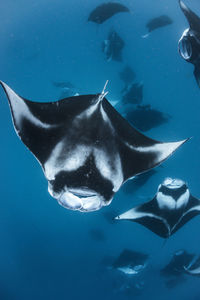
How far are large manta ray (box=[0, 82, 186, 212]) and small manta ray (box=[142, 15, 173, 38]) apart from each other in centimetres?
501

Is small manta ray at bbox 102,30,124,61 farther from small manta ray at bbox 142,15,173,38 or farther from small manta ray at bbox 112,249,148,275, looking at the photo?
small manta ray at bbox 112,249,148,275

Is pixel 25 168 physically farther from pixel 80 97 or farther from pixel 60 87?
pixel 80 97

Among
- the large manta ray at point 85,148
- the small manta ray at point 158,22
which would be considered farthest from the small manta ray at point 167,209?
the small manta ray at point 158,22

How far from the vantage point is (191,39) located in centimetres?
309

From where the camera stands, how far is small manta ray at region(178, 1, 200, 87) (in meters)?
2.86

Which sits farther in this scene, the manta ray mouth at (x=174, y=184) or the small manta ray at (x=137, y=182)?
the small manta ray at (x=137, y=182)

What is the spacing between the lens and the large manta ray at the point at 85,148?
2.39 meters

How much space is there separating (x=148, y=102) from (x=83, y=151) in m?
4.98

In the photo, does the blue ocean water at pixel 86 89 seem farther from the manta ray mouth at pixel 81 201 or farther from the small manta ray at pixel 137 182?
the manta ray mouth at pixel 81 201

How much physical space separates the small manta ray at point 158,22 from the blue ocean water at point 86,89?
0.12 meters

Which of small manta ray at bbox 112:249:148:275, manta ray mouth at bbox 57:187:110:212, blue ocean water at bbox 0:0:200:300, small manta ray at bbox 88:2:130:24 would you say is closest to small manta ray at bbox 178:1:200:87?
manta ray mouth at bbox 57:187:110:212

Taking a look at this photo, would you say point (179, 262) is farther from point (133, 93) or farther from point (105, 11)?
point (105, 11)

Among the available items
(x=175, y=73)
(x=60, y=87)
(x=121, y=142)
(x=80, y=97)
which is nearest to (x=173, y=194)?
(x=121, y=142)

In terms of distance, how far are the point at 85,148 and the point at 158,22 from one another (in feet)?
Answer: 17.8
